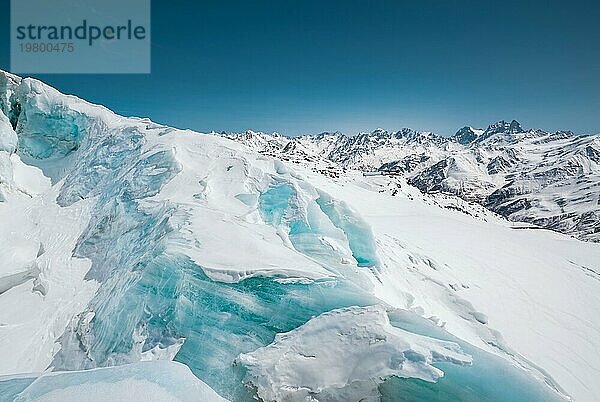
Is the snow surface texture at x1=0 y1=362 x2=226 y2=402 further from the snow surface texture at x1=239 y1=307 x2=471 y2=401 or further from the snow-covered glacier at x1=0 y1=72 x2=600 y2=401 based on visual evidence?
the snow surface texture at x1=239 y1=307 x2=471 y2=401

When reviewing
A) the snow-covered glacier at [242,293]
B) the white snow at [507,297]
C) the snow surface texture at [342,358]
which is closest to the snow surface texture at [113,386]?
the snow-covered glacier at [242,293]

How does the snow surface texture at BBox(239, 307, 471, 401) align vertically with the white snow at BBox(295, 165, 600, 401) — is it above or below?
above

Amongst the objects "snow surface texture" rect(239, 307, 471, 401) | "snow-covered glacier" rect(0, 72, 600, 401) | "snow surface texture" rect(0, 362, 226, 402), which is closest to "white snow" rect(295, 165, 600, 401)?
Result: "snow-covered glacier" rect(0, 72, 600, 401)

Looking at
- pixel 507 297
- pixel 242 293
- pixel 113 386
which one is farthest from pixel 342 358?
pixel 507 297

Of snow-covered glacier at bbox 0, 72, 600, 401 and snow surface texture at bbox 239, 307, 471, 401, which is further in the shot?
snow-covered glacier at bbox 0, 72, 600, 401

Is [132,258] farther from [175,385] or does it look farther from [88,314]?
[175,385]

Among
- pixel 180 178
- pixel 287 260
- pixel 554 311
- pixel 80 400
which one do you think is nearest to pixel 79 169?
pixel 180 178

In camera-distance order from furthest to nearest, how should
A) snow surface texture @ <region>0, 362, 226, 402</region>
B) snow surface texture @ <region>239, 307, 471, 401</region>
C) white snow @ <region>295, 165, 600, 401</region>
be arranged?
white snow @ <region>295, 165, 600, 401</region> → snow surface texture @ <region>239, 307, 471, 401</region> → snow surface texture @ <region>0, 362, 226, 402</region>

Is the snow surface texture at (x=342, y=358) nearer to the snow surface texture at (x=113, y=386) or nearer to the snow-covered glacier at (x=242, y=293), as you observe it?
the snow-covered glacier at (x=242, y=293)

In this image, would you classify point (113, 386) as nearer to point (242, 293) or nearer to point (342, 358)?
point (242, 293)
